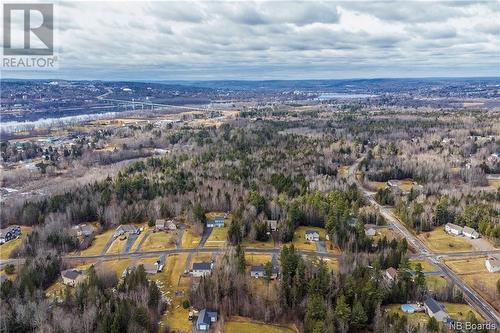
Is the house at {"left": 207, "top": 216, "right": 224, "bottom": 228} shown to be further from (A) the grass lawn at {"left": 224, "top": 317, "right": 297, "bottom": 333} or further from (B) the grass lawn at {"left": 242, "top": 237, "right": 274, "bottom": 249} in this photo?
(A) the grass lawn at {"left": 224, "top": 317, "right": 297, "bottom": 333}

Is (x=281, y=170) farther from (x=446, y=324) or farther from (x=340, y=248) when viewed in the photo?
(x=446, y=324)

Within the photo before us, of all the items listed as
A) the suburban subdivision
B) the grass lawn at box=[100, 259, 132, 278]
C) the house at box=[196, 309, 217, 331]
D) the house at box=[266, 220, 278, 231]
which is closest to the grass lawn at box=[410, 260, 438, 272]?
the suburban subdivision

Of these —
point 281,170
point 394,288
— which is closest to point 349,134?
point 281,170

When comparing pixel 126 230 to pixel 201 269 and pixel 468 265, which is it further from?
pixel 468 265

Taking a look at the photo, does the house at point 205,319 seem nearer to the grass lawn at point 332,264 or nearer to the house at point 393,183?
the grass lawn at point 332,264

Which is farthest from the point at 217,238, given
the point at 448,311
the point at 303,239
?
the point at 448,311
